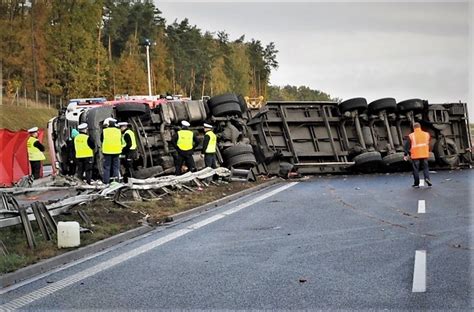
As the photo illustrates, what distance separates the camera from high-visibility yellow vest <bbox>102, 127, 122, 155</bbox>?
44.2ft

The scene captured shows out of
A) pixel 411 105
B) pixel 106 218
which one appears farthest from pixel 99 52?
pixel 106 218

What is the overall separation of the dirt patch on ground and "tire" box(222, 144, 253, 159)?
7.97 ft

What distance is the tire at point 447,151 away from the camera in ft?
58.2

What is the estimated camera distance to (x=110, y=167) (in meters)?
13.7

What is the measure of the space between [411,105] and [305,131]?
3.05 m

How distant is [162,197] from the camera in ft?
38.5

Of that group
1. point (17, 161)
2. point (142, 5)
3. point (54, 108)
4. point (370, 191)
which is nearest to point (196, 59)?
point (142, 5)

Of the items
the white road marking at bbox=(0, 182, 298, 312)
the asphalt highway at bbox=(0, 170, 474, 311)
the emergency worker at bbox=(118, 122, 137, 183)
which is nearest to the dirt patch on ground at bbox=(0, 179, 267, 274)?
the asphalt highway at bbox=(0, 170, 474, 311)

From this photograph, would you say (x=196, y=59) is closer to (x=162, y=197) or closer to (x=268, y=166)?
(x=268, y=166)

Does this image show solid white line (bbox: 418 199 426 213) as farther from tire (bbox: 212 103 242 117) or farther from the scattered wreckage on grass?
tire (bbox: 212 103 242 117)

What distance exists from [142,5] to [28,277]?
59.8 metres

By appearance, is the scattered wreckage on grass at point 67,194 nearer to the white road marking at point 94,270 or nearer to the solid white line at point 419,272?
the white road marking at point 94,270

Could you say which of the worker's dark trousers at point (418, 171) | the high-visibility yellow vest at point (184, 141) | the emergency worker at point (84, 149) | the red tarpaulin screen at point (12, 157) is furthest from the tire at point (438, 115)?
the red tarpaulin screen at point (12, 157)

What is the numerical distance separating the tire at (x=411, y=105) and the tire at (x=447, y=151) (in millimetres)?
1112
